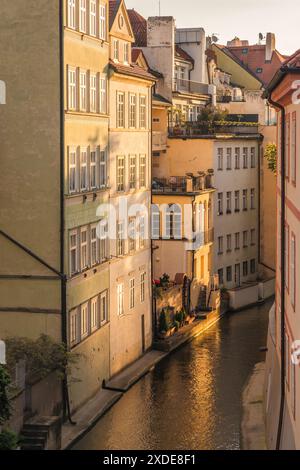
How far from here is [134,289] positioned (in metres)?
38.2

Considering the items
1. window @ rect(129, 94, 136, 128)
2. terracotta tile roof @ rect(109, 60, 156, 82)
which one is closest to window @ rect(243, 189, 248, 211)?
terracotta tile roof @ rect(109, 60, 156, 82)

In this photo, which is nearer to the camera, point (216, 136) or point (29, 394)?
point (29, 394)

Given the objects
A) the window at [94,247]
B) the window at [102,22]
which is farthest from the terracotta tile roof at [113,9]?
the window at [94,247]

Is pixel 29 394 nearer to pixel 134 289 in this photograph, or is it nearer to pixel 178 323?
pixel 134 289

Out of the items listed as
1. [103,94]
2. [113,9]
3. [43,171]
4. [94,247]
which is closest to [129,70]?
[113,9]

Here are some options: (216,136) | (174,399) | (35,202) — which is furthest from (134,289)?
(216,136)

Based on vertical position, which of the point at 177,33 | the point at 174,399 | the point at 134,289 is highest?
the point at 177,33

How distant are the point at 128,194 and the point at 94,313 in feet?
20.0

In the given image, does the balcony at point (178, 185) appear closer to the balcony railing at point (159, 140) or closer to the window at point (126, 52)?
the balcony railing at point (159, 140)

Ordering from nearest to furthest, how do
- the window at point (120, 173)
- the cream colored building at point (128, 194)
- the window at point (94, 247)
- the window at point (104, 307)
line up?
the window at point (94, 247) → the window at point (104, 307) → the cream colored building at point (128, 194) → the window at point (120, 173)

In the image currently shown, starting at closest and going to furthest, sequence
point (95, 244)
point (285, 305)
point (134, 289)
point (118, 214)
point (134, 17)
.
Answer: point (285, 305), point (95, 244), point (118, 214), point (134, 289), point (134, 17)

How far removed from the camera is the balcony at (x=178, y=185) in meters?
48.9

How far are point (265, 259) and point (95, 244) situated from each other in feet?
96.2

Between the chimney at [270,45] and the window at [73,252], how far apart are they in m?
47.6
